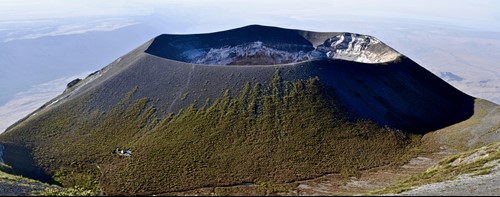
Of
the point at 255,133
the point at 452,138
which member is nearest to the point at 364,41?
the point at 452,138

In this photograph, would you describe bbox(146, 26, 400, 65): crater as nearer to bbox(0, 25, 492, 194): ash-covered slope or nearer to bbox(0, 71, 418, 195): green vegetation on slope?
bbox(0, 25, 492, 194): ash-covered slope

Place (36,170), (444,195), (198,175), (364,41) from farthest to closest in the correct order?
(364,41)
(36,170)
(198,175)
(444,195)

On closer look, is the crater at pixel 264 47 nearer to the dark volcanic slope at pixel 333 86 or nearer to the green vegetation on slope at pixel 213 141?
the dark volcanic slope at pixel 333 86

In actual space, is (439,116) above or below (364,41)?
below

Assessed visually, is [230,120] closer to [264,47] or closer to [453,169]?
[453,169]

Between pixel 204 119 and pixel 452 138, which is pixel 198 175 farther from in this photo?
pixel 452 138

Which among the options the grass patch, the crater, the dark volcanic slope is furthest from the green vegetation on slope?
the crater
